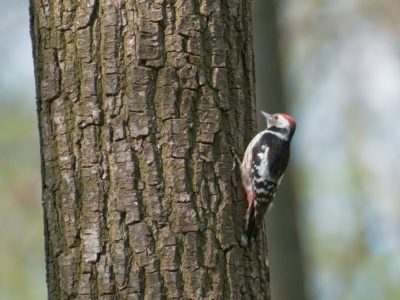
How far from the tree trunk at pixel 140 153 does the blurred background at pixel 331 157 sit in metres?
10.0

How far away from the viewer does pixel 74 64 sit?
4441 mm

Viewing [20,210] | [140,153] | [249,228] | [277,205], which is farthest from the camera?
[20,210]

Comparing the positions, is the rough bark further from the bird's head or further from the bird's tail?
the bird's tail

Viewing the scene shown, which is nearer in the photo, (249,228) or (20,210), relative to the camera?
(249,228)

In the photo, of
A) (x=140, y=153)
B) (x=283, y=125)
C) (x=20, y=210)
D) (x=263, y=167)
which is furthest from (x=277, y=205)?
(x=20, y=210)

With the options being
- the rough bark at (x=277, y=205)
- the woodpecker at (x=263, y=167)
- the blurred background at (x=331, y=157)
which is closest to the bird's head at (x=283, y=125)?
the woodpecker at (x=263, y=167)

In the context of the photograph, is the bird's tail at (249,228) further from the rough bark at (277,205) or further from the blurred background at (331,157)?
the blurred background at (331,157)

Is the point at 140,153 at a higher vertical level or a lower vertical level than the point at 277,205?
lower

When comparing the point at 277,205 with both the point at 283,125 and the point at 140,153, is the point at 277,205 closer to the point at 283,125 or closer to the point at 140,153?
the point at 283,125

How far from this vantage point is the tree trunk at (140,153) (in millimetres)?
4242

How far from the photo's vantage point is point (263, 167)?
5734mm

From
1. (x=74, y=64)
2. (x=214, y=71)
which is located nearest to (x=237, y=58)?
(x=214, y=71)

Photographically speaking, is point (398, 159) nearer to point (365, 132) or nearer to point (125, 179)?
point (365, 132)

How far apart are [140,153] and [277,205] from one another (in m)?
4.79
